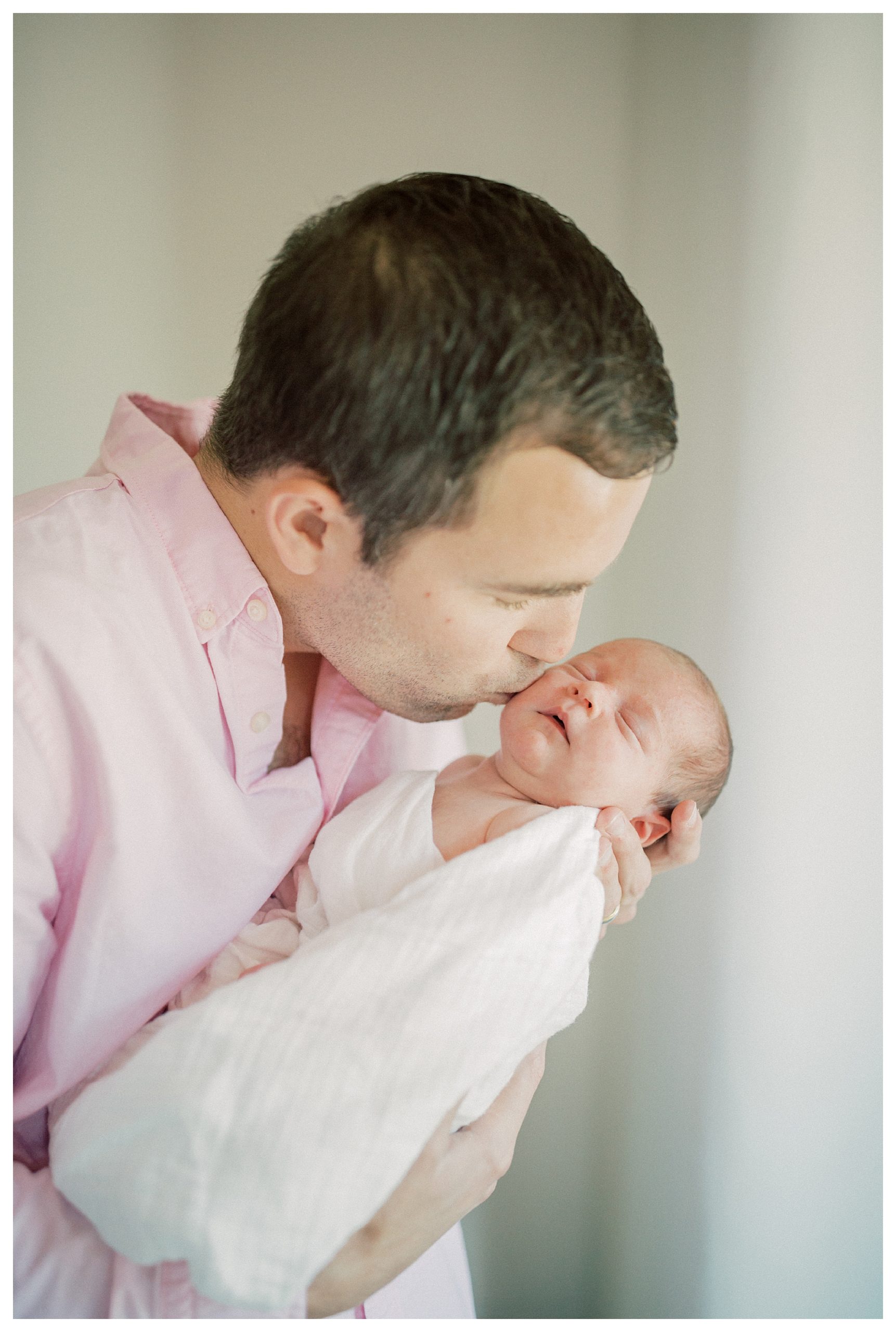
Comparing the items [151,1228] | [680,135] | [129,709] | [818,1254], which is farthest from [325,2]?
[818,1254]

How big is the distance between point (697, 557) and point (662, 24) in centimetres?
99

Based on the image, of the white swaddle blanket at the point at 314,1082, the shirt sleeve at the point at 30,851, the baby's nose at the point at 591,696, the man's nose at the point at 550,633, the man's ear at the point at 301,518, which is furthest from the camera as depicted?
the baby's nose at the point at 591,696

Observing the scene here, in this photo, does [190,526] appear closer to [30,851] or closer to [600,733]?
[30,851]

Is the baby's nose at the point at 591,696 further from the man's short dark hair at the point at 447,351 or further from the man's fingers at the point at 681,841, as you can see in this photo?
the man's short dark hair at the point at 447,351

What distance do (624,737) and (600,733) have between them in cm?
4

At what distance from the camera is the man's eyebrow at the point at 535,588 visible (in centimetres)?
105

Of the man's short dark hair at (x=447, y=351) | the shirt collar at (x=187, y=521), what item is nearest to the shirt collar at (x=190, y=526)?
the shirt collar at (x=187, y=521)

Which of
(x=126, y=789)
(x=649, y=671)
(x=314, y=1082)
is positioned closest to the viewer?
(x=314, y=1082)

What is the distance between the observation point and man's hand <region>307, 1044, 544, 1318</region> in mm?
902

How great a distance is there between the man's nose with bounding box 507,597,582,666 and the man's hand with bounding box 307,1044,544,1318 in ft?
1.82

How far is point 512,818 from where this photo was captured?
3.73ft

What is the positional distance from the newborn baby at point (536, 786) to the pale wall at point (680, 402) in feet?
0.63

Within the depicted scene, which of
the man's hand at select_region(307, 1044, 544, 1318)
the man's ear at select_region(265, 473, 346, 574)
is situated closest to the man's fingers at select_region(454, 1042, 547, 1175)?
the man's hand at select_region(307, 1044, 544, 1318)

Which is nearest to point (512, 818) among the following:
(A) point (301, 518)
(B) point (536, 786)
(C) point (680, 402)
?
(B) point (536, 786)
